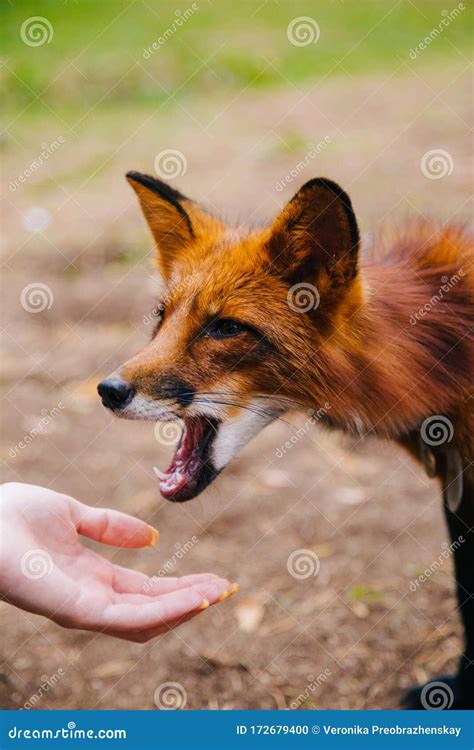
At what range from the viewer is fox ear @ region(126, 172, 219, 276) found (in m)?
3.18

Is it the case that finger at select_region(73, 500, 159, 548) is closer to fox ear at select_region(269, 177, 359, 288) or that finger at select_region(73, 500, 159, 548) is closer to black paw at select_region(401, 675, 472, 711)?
fox ear at select_region(269, 177, 359, 288)

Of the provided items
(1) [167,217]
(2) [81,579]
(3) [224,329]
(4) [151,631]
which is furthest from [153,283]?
(4) [151,631]

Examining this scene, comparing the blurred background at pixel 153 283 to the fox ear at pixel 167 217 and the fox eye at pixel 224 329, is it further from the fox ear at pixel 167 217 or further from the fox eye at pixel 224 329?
the fox eye at pixel 224 329

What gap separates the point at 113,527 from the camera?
2916 mm

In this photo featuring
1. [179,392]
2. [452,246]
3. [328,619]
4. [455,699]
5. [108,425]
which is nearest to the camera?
[179,392]

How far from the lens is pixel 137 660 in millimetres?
3619

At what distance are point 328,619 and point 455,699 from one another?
669mm

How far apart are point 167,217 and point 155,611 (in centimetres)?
158

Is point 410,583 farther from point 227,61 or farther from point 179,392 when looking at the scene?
point 227,61

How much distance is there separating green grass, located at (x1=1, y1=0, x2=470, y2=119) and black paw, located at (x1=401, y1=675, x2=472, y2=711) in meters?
8.39

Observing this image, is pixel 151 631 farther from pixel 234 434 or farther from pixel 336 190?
pixel 336 190

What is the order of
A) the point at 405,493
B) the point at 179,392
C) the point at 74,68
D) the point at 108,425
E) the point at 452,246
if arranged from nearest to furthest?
the point at 179,392 < the point at 452,246 < the point at 405,493 < the point at 108,425 < the point at 74,68

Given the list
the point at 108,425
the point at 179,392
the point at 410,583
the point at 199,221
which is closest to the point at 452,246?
the point at 199,221

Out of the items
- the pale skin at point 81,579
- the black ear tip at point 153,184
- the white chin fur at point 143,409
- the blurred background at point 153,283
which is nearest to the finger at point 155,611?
the pale skin at point 81,579
